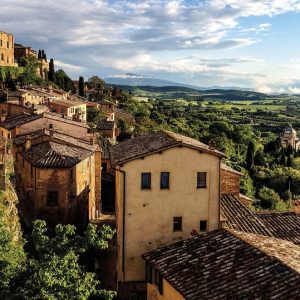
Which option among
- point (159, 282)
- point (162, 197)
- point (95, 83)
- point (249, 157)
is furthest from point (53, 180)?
point (95, 83)

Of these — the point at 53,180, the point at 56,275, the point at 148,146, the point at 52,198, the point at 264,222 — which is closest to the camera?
the point at 56,275

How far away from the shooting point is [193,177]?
79.2 feet

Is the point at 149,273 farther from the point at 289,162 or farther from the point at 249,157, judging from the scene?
the point at 289,162

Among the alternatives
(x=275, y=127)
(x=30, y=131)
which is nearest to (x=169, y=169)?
(x=30, y=131)

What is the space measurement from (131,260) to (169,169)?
4820 millimetres

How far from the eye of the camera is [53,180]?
32969mm

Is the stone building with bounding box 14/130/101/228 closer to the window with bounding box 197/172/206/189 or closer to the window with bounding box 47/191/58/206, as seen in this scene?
the window with bounding box 47/191/58/206

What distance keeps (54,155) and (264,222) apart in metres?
14.6

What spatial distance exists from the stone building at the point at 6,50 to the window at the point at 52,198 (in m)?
61.9

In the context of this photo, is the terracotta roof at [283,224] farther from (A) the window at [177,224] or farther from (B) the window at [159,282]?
(B) the window at [159,282]

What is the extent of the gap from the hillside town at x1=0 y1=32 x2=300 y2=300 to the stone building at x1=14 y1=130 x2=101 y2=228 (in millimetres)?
Result: 67

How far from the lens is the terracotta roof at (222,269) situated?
55.2 ft

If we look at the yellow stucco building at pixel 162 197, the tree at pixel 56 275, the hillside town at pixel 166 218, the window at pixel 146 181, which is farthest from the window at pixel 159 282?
the window at pixel 146 181

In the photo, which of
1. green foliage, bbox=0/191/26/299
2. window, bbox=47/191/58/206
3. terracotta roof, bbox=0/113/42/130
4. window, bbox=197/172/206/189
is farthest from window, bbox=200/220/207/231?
terracotta roof, bbox=0/113/42/130
